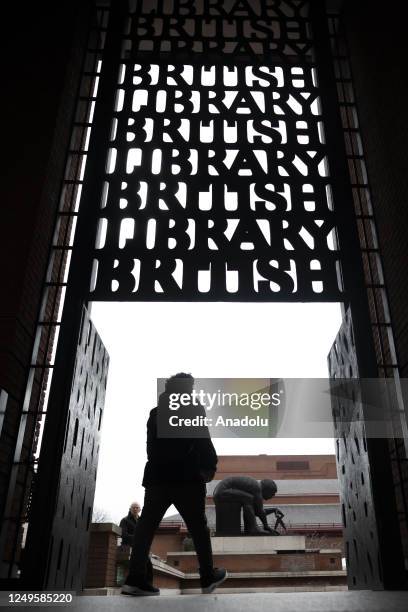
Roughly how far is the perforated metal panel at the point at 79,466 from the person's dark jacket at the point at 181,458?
2.39ft

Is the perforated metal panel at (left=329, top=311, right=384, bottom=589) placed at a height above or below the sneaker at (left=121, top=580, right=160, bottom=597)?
above

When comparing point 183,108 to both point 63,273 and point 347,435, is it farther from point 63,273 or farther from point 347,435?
point 347,435

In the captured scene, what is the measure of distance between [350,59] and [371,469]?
4160mm

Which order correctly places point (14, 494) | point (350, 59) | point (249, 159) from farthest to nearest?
point (350, 59) → point (249, 159) → point (14, 494)

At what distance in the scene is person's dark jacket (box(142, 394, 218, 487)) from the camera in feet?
10.2

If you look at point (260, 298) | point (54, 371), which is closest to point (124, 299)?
point (54, 371)

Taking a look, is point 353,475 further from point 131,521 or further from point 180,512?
point 131,521

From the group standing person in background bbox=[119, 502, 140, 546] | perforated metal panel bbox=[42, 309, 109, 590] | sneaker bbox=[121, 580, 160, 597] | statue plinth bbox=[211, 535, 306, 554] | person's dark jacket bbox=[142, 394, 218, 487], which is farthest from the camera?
statue plinth bbox=[211, 535, 306, 554]

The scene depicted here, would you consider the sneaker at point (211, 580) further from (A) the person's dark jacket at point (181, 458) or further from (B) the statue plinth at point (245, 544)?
(B) the statue plinth at point (245, 544)

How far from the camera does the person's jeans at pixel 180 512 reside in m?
3.02

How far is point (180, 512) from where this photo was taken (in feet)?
10.2

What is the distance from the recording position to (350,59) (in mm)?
5586

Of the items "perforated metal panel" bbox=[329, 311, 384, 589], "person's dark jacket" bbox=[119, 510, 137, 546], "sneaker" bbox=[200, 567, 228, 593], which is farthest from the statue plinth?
"sneaker" bbox=[200, 567, 228, 593]

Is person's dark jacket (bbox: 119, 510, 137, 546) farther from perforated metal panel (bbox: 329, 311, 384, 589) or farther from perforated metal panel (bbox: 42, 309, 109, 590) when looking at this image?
perforated metal panel (bbox: 329, 311, 384, 589)
